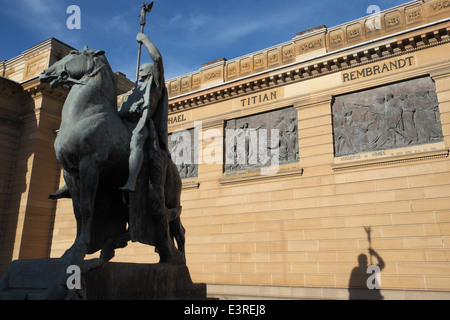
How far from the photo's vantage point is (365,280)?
45.3 ft

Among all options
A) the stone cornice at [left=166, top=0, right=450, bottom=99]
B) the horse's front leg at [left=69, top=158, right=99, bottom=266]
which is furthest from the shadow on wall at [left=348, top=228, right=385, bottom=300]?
the horse's front leg at [left=69, top=158, right=99, bottom=266]

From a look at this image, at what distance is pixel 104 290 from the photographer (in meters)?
4.44

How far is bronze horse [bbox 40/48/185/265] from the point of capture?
5055mm

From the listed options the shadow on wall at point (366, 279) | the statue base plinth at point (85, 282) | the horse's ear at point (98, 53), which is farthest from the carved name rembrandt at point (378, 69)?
the statue base plinth at point (85, 282)

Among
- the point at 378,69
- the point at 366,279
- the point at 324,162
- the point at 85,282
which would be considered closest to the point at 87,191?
the point at 85,282

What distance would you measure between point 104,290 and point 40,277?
2.40ft

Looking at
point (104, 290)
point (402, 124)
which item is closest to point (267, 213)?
point (402, 124)

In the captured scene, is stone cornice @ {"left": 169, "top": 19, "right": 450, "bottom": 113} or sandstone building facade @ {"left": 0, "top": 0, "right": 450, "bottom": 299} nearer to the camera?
sandstone building facade @ {"left": 0, "top": 0, "right": 450, "bottom": 299}

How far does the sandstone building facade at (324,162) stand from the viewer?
13641 mm

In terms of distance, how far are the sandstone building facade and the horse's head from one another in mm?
12081

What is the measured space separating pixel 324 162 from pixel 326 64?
14.6ft

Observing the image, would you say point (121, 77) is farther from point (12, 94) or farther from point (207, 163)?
point (207, 163)

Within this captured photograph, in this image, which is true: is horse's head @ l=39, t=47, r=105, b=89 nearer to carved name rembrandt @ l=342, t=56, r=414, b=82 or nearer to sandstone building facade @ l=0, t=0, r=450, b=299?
sandstone building facade @ l=0, t=0, r=450, b=299

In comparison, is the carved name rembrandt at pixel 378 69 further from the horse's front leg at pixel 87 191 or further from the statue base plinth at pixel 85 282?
the horse's front leg at pixel 87 191
